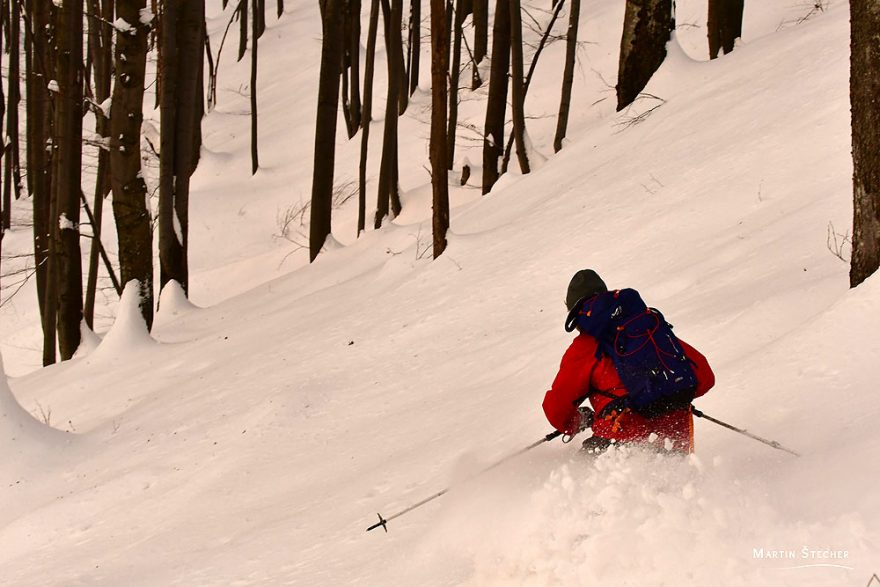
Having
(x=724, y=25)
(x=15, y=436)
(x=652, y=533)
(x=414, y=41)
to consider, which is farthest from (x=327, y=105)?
(x=652, y=533)

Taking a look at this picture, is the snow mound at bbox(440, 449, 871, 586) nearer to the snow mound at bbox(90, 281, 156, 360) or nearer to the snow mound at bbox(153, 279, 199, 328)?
the snow mound at bbox(90, 281, 156, 360)

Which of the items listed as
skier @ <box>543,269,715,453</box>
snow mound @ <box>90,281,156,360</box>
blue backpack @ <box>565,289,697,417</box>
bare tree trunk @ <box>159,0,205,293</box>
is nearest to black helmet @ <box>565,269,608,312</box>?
skier @ <box>543,269,715,453</box>

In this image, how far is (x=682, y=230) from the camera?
8172mm

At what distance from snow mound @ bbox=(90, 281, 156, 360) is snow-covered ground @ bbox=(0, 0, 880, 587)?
4 cm

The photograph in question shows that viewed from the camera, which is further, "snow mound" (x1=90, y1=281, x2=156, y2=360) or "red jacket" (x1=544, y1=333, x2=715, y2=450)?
"snow mound" (x1=90, y1=281, x2=156, y2=360)

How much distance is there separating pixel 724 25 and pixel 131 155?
8.82 m

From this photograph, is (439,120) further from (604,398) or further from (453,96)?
(453,96)

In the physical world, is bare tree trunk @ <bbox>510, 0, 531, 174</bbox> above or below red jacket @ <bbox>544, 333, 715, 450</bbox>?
below

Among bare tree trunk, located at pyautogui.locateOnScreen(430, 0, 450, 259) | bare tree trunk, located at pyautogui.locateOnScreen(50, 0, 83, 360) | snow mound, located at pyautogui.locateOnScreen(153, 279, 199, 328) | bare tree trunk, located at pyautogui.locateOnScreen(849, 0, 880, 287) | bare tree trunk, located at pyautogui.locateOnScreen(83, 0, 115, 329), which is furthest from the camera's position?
bare tree trunk, located at pyautogui.locateOnScreen(83, 0, 115, 329)

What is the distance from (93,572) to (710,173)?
6.64 m

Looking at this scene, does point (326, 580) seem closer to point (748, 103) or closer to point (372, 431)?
point (372, 431)

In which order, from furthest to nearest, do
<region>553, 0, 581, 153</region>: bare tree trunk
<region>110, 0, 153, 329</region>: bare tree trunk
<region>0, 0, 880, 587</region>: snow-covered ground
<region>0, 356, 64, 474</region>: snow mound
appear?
<region>553, 0, 581, 153</region>: bare tree trunk → <region>110, 0, 153, 329</region>: bare tree trunk → <region>0, 356, 64, 474</region>: snow mound → <region>0, 0, 880, 587</region>: snow-covered ground

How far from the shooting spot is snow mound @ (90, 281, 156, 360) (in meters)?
10.6

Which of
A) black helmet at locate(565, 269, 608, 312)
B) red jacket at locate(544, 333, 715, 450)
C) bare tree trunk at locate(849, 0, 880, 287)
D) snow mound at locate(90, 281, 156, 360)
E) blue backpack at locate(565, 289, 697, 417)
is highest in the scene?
bare tree trunk at locate(849, 0, 880, 287)
